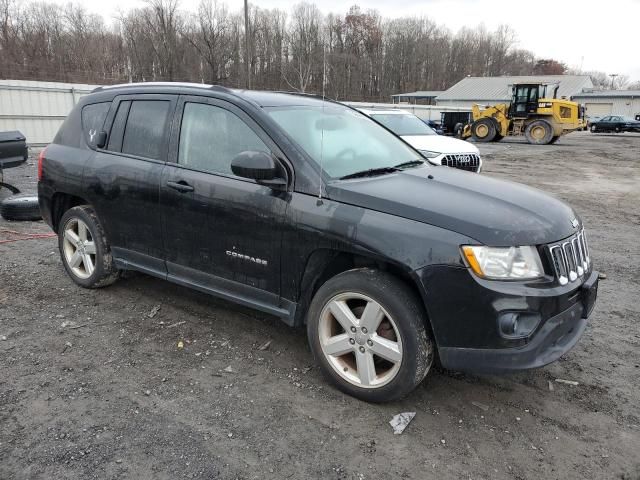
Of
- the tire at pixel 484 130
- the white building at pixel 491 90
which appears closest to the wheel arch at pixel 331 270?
the tire at pixel 484 130

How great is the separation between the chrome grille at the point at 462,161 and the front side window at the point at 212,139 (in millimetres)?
5984

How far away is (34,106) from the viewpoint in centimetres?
1711

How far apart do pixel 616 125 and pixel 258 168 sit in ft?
161

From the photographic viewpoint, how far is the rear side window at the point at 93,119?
4.43 m

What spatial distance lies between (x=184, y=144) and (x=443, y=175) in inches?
76.1

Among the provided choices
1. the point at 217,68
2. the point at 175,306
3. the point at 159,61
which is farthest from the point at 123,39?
the point at 175,306

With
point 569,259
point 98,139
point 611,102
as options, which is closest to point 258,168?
point 569,259

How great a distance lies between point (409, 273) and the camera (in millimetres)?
2775

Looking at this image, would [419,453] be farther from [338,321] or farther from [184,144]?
[184,144]

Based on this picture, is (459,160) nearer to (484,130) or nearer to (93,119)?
(93,119)

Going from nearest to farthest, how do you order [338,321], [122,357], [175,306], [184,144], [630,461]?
[630,461] < [338,321] < [122,357] < [184,144] < [175,306]

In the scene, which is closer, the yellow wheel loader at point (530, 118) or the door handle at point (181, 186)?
the door handle at point (181, 186)

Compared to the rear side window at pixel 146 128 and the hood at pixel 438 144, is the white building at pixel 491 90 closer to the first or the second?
the hood at pixel 438 144

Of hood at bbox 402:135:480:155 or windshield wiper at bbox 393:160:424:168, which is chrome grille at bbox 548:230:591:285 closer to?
windshield wiper at bbox 393:160:424:168
